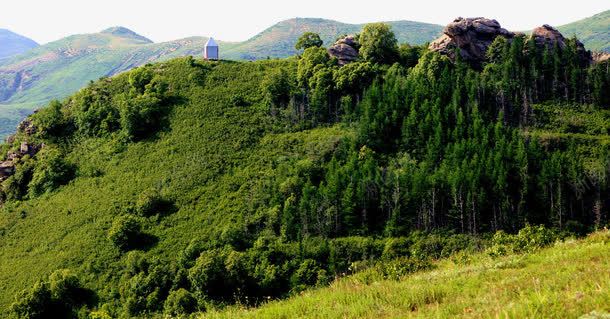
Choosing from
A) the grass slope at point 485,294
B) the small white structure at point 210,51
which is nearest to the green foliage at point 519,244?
the grass slope at point 485,294

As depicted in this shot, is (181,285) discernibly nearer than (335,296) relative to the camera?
No

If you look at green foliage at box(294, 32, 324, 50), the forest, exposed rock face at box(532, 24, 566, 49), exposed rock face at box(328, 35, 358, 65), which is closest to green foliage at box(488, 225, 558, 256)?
the forest

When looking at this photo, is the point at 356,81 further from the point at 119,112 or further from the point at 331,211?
the point at 119,112

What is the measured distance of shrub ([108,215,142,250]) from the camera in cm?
9088

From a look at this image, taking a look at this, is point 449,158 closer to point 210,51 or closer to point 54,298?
point 54,298

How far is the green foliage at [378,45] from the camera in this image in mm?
128500

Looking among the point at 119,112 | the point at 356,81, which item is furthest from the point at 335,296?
the point at 119,112

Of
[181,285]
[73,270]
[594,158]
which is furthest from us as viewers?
[594,158]

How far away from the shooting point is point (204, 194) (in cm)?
9925

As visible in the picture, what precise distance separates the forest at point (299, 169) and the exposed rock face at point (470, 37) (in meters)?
3.92

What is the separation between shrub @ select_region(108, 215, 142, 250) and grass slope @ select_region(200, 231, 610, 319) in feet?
255

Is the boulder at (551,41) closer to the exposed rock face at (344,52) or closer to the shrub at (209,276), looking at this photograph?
the exposed rock face at (344,52)

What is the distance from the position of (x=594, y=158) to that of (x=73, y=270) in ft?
328

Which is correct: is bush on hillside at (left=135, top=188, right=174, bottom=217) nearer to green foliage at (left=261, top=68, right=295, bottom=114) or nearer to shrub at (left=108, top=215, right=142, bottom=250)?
shrub at (left=108, top=215, right=142, bottom=250)
